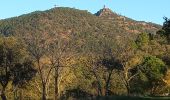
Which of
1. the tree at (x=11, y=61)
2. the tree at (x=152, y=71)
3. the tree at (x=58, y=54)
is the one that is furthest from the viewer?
the tree at (x=152, y=71)

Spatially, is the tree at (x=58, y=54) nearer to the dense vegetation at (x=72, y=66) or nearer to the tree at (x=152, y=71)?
the dense vegetation at (x=72, y=66)

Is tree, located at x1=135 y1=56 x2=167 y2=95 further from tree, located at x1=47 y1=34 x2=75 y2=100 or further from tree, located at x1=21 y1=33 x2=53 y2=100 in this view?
tree, located at x1=21 y1=33 x2=53 y2=100

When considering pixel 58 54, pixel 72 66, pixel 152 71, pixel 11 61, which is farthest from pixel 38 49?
pixel 152 71

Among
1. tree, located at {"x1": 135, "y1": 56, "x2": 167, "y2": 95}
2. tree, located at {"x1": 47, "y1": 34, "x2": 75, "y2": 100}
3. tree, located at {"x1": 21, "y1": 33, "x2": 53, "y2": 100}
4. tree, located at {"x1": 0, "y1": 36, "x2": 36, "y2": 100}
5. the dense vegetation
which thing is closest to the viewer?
tree, located at {"x1": 0, "y1": 36, "x2": 36, "y2": 100}

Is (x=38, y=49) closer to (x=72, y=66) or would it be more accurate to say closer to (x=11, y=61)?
(x=11, y=61)

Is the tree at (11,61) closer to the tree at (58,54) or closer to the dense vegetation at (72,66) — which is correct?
the dense vegetation at (72,66)

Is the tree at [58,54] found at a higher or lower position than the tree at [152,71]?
higher

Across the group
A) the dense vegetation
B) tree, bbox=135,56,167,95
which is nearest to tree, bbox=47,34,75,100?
the dense vegetation

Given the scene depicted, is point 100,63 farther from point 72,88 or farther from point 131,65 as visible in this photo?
point 72,88

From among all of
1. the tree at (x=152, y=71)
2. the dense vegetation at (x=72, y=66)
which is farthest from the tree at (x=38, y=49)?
the tree at (x=152, y=71)

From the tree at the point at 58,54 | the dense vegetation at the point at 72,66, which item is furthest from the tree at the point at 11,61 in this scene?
the tree at the point at 58,54

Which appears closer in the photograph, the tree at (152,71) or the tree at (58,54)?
the tree at (58,54)

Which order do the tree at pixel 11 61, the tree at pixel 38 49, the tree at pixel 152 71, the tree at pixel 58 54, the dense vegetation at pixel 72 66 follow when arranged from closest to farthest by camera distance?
the tree at pixel 11 61
the dense vegetation at pixel 72 66
the tree at pixel 38 49
the tree at pixel 58 54
the tree at pixel 152 71

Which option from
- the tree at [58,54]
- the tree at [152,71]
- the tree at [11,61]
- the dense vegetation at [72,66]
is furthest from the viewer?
the tree at [152,71]
